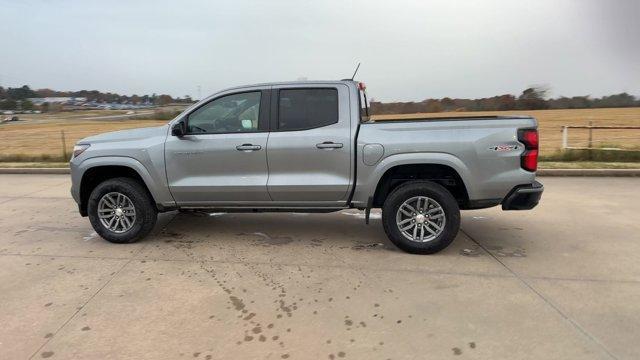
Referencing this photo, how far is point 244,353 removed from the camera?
127 inches

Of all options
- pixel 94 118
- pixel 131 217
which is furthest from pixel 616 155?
pixel 94 118

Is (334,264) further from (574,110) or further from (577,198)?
(574,110)

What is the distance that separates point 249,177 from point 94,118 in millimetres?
30657

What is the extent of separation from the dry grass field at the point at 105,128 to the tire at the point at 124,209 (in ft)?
33.3

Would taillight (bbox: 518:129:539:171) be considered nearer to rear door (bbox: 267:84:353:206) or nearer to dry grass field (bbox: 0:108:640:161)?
rear door (bbox: 267:84:353:206)

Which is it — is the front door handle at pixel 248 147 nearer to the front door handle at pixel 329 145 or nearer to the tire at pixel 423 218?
the front door handle at pixel 329 145

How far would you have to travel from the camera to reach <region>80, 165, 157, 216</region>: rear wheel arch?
5715 millimetres

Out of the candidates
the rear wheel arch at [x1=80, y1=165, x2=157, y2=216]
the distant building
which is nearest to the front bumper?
the rear wheel arch at [x1=80, y1=165, x2=157, y2=216]

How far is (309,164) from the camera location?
527cm

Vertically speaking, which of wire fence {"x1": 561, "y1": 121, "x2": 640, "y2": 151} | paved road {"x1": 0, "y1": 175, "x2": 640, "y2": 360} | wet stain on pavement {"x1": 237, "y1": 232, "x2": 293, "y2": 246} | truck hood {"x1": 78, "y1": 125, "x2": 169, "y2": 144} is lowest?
paved road {"x1": 0, "y1": 175, "x2": 640, "y2": 360}

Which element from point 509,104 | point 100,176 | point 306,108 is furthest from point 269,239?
point 509,104

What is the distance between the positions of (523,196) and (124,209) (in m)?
4.39

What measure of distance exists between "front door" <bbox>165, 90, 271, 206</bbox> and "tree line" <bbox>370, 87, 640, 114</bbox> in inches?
136

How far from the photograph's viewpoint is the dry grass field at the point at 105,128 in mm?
18938
